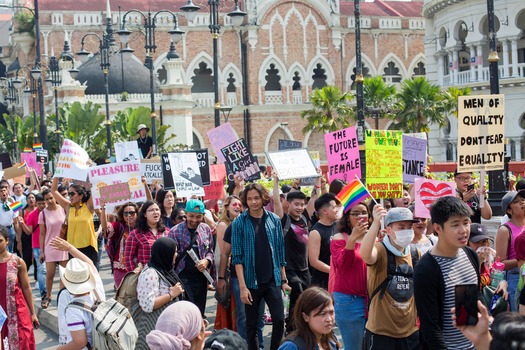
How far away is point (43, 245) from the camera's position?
42.4ft

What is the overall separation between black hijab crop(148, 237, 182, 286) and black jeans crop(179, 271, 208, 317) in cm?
180

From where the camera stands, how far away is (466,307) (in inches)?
176

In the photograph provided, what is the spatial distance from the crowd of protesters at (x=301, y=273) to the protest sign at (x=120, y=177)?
0.36m

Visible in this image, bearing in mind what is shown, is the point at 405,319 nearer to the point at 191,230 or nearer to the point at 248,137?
the point at 191,230

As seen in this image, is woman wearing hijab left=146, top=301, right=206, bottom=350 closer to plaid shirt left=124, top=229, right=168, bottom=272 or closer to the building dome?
plaid shirt left=124, top=229, right=168, bottom=272

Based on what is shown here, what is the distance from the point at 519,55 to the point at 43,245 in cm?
2817

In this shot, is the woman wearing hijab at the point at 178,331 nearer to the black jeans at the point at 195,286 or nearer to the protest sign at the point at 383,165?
the black jeans at the point at 195,286

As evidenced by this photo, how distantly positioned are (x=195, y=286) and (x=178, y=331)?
13.5 ft

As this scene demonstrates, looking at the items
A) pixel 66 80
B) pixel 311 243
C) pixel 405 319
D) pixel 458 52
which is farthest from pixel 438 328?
pixel 66 80

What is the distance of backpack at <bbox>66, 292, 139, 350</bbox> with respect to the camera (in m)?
6.07

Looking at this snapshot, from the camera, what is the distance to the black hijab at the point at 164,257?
7.00 m

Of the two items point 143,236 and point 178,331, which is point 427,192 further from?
point 178,331

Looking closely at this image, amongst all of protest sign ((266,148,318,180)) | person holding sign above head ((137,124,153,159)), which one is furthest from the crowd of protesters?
person holding sign above head ((137,124,153,159))

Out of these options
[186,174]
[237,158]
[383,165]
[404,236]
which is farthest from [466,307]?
[237,158]
